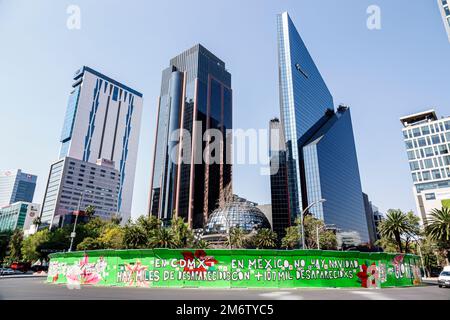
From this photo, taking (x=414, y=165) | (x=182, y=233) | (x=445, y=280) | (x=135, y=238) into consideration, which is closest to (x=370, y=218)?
(x=414, y=165)

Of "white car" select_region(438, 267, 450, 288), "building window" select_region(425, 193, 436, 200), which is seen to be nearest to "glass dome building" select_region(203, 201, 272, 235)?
"building window" select_region(425, 193, 436, 200)

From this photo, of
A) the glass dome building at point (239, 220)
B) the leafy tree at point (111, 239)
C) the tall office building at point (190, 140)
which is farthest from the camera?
the tall office building at point (190, 140)

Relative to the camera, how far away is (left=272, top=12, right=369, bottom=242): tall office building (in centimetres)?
11419

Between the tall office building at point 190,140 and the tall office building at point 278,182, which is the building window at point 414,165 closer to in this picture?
the tall office building at point 278,182

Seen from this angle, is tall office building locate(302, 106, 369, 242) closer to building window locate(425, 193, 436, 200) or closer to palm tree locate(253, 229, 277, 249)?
building window locate(425, 193, 436, 200)

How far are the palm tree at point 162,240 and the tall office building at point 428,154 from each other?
8012 centimetres

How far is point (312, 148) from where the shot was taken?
119 meters

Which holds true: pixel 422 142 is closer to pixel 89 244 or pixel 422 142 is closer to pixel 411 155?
pixel 411 155

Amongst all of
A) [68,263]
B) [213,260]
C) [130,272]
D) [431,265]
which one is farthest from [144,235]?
[431,265]

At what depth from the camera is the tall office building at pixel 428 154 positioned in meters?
89.6

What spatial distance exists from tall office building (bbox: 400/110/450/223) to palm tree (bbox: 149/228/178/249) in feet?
263

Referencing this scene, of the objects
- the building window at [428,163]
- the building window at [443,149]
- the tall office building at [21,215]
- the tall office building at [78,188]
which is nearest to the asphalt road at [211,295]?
the building window at [428,163]

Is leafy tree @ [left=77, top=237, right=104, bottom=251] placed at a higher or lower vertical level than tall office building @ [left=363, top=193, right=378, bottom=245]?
lower
